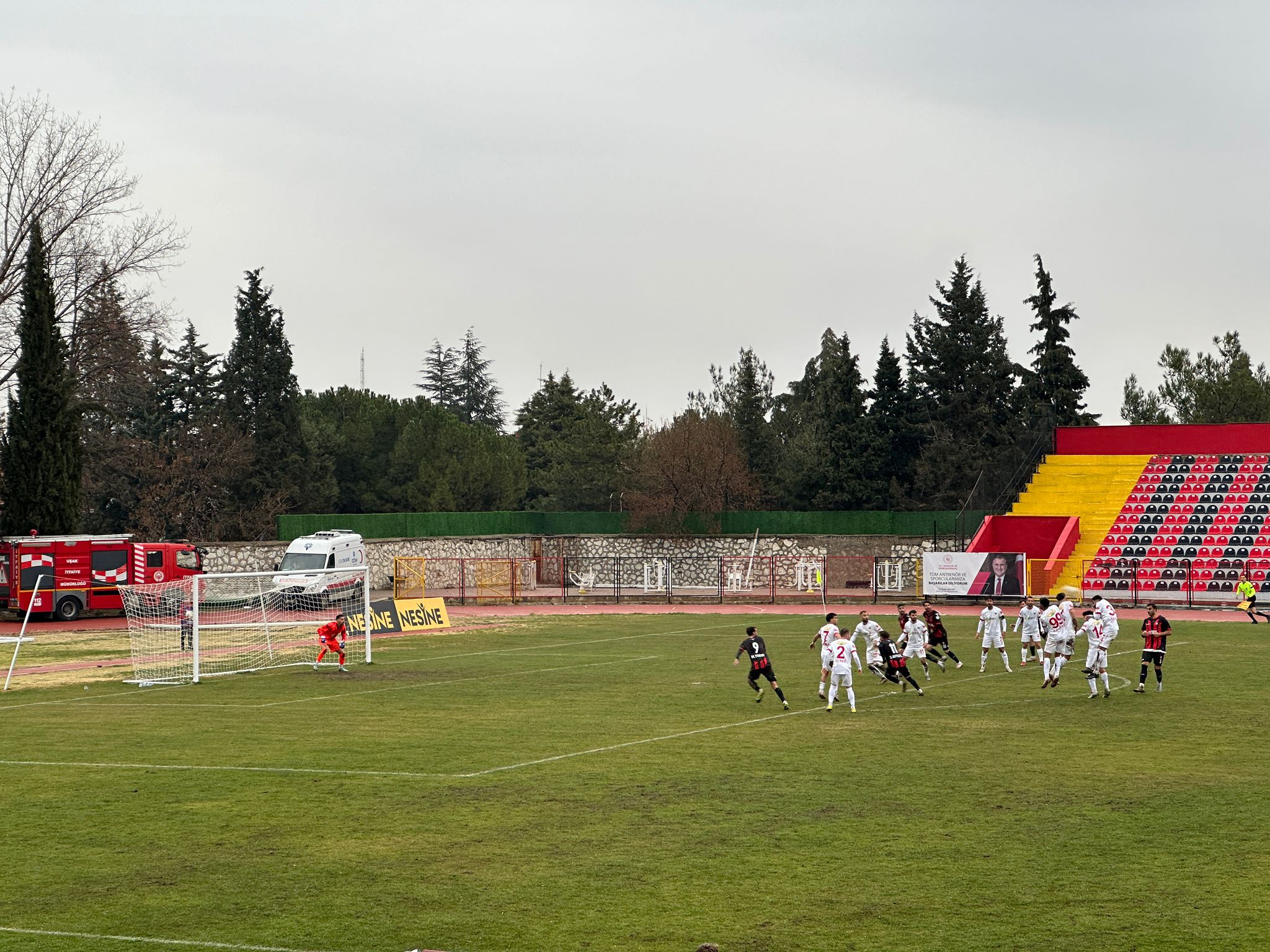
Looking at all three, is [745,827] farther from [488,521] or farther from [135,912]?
[488,521]

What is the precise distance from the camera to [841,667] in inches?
976

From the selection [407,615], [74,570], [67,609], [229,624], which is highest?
[74,570]

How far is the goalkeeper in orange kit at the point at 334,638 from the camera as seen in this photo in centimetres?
3353

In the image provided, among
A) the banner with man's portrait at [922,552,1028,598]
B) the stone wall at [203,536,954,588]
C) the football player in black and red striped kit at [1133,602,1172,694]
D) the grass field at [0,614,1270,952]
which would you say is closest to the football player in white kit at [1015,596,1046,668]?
the grass field at [0,614,1270,952]

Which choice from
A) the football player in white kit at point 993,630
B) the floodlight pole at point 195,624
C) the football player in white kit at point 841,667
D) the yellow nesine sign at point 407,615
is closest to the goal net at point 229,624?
the floodlight pole at point 195,624

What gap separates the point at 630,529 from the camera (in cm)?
7400

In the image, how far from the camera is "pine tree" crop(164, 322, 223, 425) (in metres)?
82.4

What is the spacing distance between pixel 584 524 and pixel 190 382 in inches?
1164

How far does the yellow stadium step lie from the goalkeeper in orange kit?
35.1m

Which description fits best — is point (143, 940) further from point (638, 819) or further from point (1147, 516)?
point (1147, 516)

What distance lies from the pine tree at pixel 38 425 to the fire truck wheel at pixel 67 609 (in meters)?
4.25

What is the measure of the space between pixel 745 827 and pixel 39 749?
1283cm

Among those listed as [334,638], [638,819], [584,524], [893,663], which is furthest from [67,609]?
[638,819]

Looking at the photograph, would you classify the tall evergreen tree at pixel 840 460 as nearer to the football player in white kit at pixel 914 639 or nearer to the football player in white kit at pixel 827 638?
the football player in white kit at pixel 914 639
